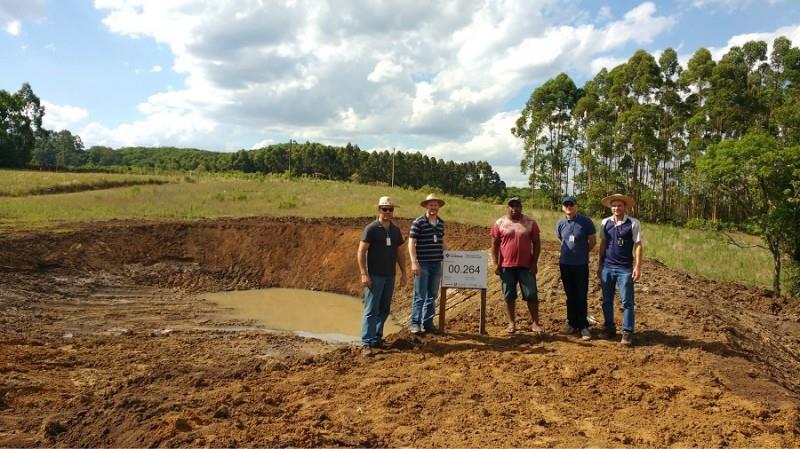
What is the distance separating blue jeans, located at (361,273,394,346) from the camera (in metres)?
6.66

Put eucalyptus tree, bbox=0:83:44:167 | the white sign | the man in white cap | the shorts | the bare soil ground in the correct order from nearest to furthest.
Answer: the bare soil ground, the man in white cap, the shorts, the white sign, eucalyptus tree, bbox=0:83:44:167

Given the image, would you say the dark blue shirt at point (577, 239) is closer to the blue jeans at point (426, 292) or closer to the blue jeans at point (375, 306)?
the blue jeans at point (426, 292)

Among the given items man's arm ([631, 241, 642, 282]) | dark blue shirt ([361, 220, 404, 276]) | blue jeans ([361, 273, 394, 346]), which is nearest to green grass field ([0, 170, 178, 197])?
blue jeans ([361, 273, 394, 346])

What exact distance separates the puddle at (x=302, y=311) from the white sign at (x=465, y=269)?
318 centimetres

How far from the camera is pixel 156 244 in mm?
16375

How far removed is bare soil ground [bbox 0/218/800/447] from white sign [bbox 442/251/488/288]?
2.49 feet

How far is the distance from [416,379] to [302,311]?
763 cm

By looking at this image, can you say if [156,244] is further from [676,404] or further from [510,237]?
[676,404]

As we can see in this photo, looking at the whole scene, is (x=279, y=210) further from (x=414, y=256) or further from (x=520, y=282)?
(x=520, y=282)

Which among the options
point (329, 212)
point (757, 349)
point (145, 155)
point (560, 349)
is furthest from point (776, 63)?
point (145, 155)

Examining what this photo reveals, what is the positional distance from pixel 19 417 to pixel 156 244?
12.0 m

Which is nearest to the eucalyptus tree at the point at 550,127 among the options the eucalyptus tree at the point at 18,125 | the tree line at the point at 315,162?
the tree line at the point at 315,162

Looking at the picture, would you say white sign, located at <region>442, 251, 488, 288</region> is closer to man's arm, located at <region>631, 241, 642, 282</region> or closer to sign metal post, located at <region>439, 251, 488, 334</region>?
sign metal post, located at <region>439, 251, 488, 334</region>

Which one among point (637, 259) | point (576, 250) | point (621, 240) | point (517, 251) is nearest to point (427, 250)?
point (517, 251)
